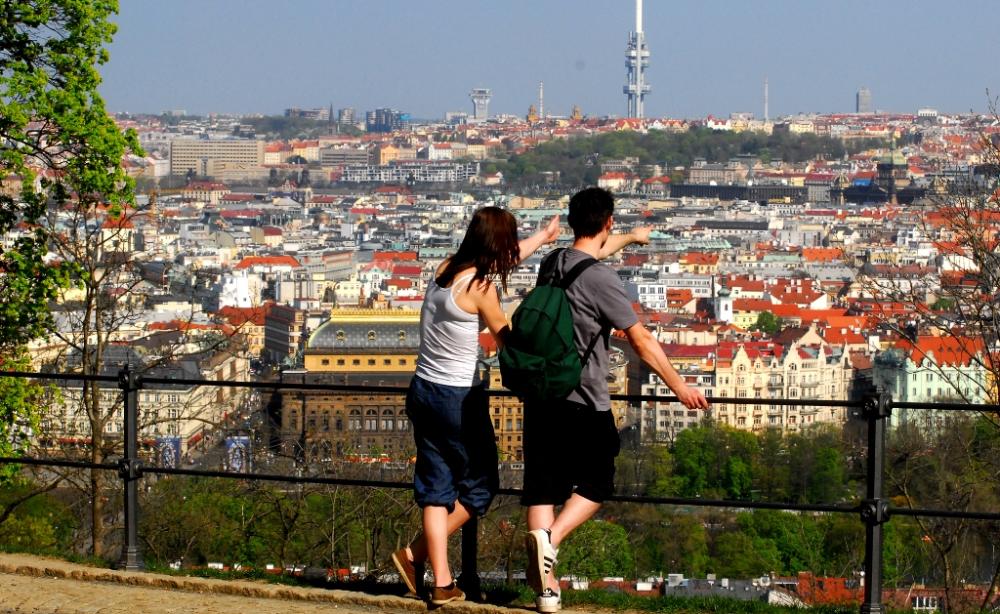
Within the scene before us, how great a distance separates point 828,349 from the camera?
38.2 metres

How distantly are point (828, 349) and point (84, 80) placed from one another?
32350 millimetres

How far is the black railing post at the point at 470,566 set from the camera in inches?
156

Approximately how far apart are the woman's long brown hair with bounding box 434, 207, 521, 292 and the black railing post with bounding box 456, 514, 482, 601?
20.9 inches

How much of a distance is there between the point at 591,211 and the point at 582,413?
0.40 m

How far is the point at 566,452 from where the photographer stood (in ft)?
12.4

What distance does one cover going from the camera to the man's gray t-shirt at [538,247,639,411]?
3.68m

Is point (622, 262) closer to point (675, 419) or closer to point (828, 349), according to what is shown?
point (828, 349)

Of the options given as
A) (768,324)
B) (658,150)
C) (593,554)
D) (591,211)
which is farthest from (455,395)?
(658,150)

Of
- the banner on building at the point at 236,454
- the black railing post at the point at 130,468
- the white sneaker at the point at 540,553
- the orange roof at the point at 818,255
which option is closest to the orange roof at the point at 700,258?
the orange roof at the point at 818,255

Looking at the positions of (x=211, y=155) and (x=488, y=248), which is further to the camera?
(x=211, y=155)

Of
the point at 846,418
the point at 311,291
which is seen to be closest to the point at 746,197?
the point at 311,291

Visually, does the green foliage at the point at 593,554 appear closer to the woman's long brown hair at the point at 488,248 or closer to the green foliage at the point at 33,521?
the green foliage at the point at 33,521

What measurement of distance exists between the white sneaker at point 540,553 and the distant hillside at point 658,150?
334ft

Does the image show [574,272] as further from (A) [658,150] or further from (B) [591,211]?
(A) [658,150]
